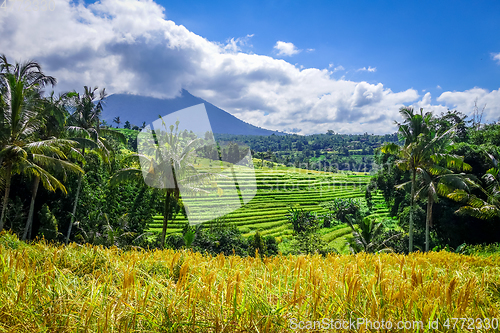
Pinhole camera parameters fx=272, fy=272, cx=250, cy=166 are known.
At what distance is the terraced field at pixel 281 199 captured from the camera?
29938 mm

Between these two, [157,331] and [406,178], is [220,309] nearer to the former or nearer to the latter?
[157,331]

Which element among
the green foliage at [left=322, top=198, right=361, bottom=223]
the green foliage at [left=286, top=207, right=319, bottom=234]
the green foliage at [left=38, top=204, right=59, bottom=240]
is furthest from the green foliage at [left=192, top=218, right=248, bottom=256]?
the green foliage at [left=322, top=198, right=361, bottom=223]

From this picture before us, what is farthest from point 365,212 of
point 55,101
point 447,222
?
point 55,101

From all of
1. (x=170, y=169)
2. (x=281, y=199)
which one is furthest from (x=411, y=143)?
(x=281, y=199)

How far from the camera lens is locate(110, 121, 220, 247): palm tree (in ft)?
39.0

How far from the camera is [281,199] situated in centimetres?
4159

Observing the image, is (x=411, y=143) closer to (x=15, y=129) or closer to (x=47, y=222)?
(x=15, y=129)

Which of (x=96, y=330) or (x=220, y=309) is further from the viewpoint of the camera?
(x=220, y=309)

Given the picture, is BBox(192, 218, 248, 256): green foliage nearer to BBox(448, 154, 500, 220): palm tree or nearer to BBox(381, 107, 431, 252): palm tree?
BBox(381, 107, 431, 252): palm tree

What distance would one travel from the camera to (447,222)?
17.8 metres

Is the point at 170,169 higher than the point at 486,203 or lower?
higher

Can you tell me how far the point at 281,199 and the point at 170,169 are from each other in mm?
30992

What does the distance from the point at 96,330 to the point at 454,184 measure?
1746cm

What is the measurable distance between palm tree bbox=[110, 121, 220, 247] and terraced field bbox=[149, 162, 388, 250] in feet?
48.0
